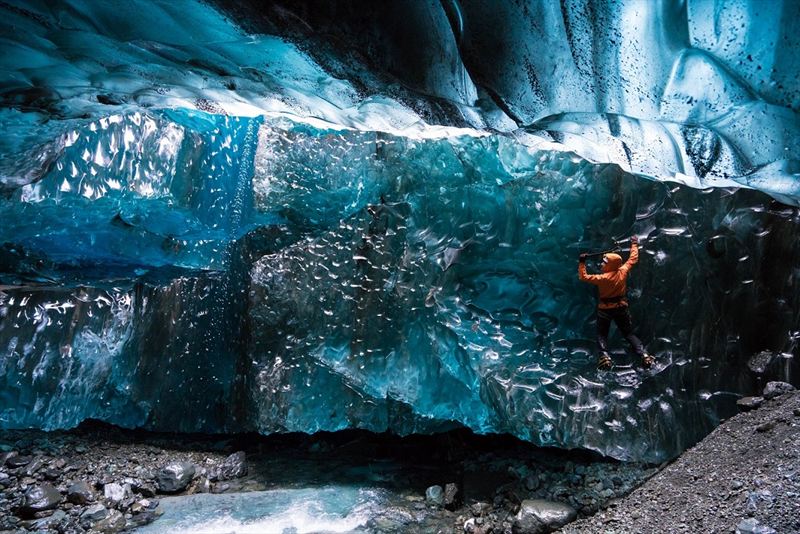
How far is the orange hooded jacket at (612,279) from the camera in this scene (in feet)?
12.6

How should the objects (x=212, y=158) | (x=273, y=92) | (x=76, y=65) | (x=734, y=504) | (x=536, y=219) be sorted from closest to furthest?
(x=734, y=504) → (x=76, y=65) → (x=273, y=92) → (x=536, y=219) → (x=212, y=158)

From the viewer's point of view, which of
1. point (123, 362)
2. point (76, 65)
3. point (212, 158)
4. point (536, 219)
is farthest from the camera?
point (123, 362)

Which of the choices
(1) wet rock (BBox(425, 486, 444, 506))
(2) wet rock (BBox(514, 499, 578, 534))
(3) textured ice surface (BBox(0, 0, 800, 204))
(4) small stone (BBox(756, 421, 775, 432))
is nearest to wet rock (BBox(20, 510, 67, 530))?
(3) textured ice surface (BBox(0, 0, 800, 204))

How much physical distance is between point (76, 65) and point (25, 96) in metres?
0.44

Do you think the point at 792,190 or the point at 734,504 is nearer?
the point at 734,504

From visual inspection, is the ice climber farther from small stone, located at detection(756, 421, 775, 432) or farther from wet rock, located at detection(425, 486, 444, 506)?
wet rock, located at detection(425, 486, 444, 506)

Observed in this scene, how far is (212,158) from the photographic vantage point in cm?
464

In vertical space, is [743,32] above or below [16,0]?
above

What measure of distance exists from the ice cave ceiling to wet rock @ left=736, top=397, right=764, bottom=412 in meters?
0.12

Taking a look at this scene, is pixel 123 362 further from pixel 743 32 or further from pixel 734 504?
pixel 743 32

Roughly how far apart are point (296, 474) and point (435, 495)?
46.8 inches

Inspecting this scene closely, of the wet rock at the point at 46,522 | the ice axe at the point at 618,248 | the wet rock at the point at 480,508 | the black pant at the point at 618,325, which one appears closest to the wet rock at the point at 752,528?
the black pant at the point at 618,325

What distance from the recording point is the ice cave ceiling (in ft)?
12.1

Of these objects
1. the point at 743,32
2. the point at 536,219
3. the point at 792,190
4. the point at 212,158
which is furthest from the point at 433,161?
the point at 792,190
